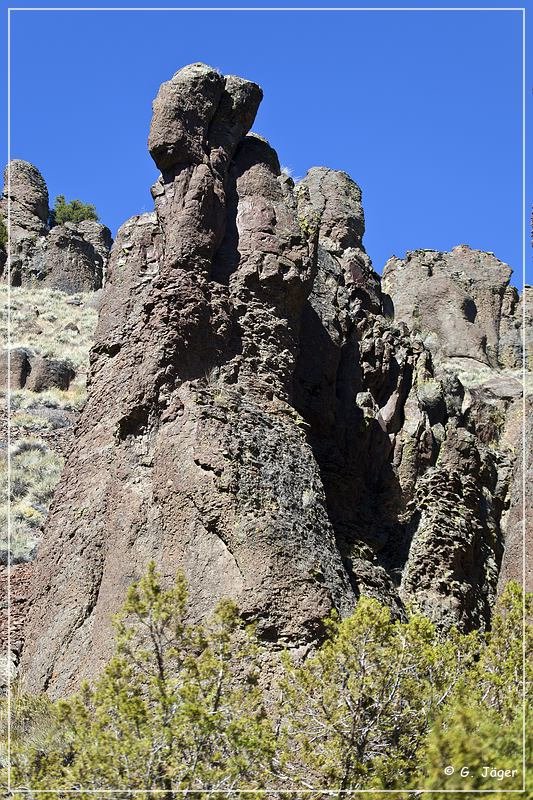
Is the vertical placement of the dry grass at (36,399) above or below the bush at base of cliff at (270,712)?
above

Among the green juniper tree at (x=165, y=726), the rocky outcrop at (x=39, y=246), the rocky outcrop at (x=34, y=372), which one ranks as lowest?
the green juniper tree at (x=165, y=726)

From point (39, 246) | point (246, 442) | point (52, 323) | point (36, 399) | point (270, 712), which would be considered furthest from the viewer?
point (39, 246)

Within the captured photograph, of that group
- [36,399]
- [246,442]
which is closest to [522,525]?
[246,442]

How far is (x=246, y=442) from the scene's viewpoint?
14906 mm

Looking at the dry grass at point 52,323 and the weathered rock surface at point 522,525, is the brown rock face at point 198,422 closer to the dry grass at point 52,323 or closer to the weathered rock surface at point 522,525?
the weathered rock surface at point 522,525

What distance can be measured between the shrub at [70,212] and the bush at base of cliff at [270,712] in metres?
63.0

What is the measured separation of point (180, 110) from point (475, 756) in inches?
462

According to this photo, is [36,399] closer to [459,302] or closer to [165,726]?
[459,302]

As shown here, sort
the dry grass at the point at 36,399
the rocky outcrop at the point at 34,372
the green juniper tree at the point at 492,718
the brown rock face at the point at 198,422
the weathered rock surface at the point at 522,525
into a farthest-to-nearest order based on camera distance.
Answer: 1. the rocky outcrop at the point at 34,372
2. the dry grass at the point at 36,399
3. the weathered rock surface at the point at 522,525
4. the brown rock face at the point at 198,422
5. the green juniper tree at the point at 492,718

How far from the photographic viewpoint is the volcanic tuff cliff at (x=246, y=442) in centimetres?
1416

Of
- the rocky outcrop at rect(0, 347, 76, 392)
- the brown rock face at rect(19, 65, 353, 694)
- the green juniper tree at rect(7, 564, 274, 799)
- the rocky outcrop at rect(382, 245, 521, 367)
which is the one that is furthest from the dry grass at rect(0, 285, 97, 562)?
the rocky outcrop at rect(382, 245, 521, 367)

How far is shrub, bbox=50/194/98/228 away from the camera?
7381cm

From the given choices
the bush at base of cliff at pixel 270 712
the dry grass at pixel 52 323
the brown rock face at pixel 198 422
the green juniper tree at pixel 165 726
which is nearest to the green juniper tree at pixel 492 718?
the bush at base of cliff at pixel 270 712

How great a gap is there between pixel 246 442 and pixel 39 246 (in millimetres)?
49103
